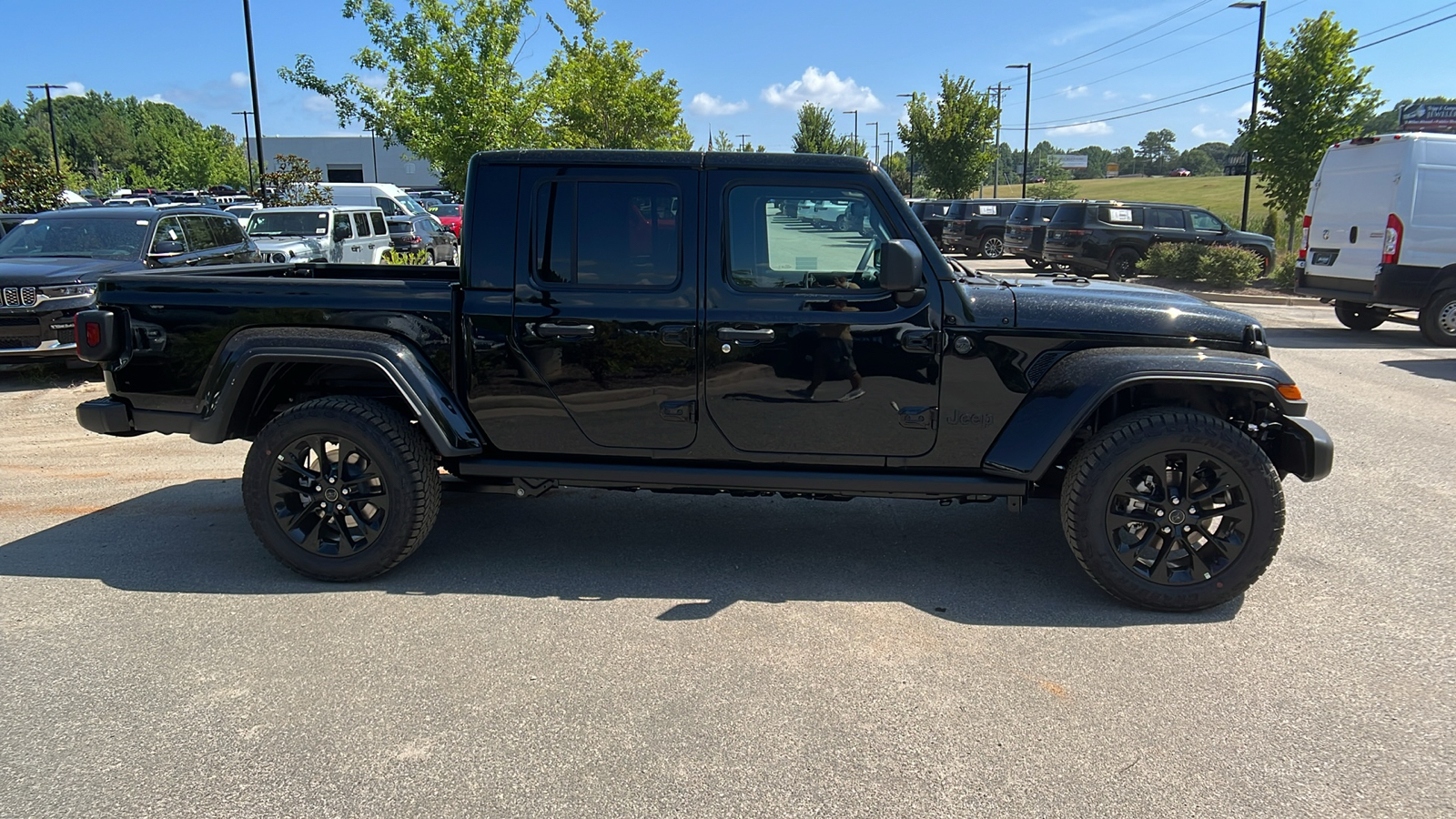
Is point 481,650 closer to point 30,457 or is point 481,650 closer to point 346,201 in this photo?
point 30,457

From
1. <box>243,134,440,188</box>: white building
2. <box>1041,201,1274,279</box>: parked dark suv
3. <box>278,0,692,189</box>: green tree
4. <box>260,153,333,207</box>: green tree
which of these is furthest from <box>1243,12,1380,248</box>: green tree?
<box>243,134,440,188</box>: white building

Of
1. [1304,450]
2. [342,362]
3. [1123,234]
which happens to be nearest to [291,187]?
[1123,234]

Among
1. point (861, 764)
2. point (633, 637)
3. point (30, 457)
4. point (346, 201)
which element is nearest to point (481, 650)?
point (633, 637)

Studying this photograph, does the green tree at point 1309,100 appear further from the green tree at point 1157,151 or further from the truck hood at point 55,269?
the green tree at point 1157,151

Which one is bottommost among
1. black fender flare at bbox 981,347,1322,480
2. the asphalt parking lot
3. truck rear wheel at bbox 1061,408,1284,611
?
the asphalt parking lot

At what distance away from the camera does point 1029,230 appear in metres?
21.8

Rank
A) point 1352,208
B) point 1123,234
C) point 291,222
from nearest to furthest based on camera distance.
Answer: point 1352,208 < point 291,222 < point 1123,234

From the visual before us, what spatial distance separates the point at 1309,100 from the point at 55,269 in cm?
2070

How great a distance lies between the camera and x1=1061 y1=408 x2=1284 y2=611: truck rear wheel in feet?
13.1

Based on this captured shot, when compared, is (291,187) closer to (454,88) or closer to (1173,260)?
(454,88)

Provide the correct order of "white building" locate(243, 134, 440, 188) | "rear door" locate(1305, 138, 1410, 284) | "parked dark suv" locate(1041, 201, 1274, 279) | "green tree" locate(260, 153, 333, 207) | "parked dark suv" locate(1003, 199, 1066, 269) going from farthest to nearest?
1. "white building" locate(243, 134, 440, 188)
2. "green tree" locate(260, 153, 333, 207)
3. "parked dark suv" locate(1003, 199, 1066, 269)
4. "parked dark suv" locate(1041, 201, 1274, 279)
5. "rear door" locate(1305, 138, 1410, 284)

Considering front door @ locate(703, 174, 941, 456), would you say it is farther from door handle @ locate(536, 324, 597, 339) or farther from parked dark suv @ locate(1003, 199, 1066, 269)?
parked dark suv @ locate(1003, 199, 1066, 269)

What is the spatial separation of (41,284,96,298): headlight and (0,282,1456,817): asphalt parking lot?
456cm

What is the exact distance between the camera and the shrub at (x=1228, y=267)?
58.3 feet
